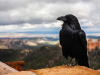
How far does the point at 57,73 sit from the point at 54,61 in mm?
78448

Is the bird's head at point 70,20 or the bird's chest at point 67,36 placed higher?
the bird's head at point 70,20

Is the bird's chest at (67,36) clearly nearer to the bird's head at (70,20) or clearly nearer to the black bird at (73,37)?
the black bird at (73,37)

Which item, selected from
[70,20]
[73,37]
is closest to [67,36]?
[73,37]

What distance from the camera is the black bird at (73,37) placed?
7770 millimetres

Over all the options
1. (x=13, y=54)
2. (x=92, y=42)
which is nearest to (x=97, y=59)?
(x=92, y=42)

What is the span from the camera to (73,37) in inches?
305

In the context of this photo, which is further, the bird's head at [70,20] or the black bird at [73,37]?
the bird's head at [70,20]

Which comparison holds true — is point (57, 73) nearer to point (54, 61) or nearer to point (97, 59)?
point (54, 61)

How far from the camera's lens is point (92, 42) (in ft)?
503

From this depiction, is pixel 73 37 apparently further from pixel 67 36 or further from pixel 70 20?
pixel 70 20

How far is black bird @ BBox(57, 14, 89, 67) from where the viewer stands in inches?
306

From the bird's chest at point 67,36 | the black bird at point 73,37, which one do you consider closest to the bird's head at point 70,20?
the black bird at point 73,37

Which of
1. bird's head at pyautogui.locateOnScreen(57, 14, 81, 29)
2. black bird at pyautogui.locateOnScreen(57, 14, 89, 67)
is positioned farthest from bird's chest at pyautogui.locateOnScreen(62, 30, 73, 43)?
bird's head at pyautogui.locateOnScreen(57, 14, 81, 29)

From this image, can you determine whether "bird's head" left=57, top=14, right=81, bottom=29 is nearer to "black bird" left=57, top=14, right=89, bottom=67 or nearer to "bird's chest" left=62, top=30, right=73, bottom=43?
"black bird" left=57, top=14, right=89, bottom=67
